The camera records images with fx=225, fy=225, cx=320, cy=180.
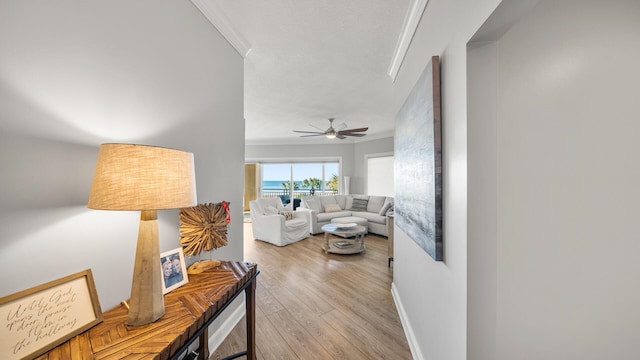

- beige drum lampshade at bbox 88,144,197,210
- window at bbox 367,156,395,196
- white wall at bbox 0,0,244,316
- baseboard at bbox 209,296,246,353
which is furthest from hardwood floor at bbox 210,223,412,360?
window at bbox 367,156,395,196

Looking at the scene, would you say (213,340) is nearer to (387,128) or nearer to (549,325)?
(549,325)

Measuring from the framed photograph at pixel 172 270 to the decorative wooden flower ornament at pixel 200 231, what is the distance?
117 mm

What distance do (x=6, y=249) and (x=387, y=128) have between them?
5.88 m

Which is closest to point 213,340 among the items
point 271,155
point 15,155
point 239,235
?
point 239,235

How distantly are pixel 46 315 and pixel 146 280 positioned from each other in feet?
0.89

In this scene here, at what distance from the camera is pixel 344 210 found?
6234mm

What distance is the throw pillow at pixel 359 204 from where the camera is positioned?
602 cm

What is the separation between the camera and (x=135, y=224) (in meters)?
1.20

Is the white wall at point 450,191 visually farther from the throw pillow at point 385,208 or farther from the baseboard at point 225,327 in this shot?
the throw pillow at point 385,208

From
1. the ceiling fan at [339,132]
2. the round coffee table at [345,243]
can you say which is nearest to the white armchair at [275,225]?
the round coffee table at [345,243]

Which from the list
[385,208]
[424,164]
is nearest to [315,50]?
[424,164]

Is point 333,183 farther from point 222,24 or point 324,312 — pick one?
point 222,24

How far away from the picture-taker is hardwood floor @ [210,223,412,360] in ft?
Result: 5.73

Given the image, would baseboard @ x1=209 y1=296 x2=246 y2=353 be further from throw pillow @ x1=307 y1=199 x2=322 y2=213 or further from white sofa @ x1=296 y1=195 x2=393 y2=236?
throw pillow @ x1=307 y1=199 x2=322 y2=213
